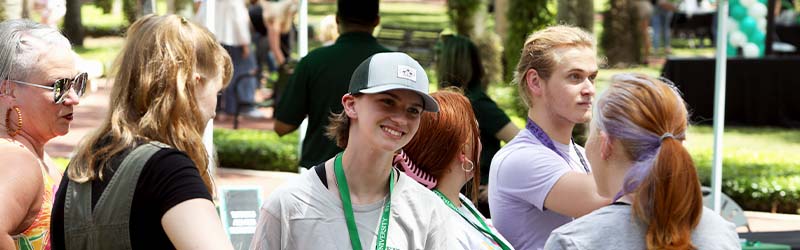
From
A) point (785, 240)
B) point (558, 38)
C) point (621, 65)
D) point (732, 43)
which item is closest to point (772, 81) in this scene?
point (732, 43)

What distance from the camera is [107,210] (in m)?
2.39

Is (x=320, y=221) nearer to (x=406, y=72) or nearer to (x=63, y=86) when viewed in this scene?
(x=406, y=72)

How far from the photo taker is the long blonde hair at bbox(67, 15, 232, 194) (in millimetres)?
2469

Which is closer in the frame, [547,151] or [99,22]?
[547,151]

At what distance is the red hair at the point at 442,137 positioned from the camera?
318cm

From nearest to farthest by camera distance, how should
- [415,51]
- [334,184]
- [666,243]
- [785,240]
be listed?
1. [666,243]
2. [334,184]
3. [785,240]
4. [415,51]

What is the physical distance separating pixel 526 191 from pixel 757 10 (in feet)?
51.1

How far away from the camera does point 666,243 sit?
242cm

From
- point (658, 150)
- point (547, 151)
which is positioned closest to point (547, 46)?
point (547, 151)

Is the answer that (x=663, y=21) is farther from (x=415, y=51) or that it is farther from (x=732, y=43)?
(x=415, y=51)

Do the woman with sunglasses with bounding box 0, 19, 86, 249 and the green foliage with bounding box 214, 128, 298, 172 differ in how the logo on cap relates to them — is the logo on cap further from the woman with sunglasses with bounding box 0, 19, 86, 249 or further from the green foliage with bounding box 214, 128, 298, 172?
the green foliage with bounding box 214, 128, 298, 172

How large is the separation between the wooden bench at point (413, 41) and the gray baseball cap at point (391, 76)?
556 inches

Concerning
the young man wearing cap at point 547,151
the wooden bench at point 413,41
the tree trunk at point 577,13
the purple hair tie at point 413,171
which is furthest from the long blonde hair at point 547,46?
the wooden bench at point 413,41

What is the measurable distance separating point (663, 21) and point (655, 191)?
70.0ft
